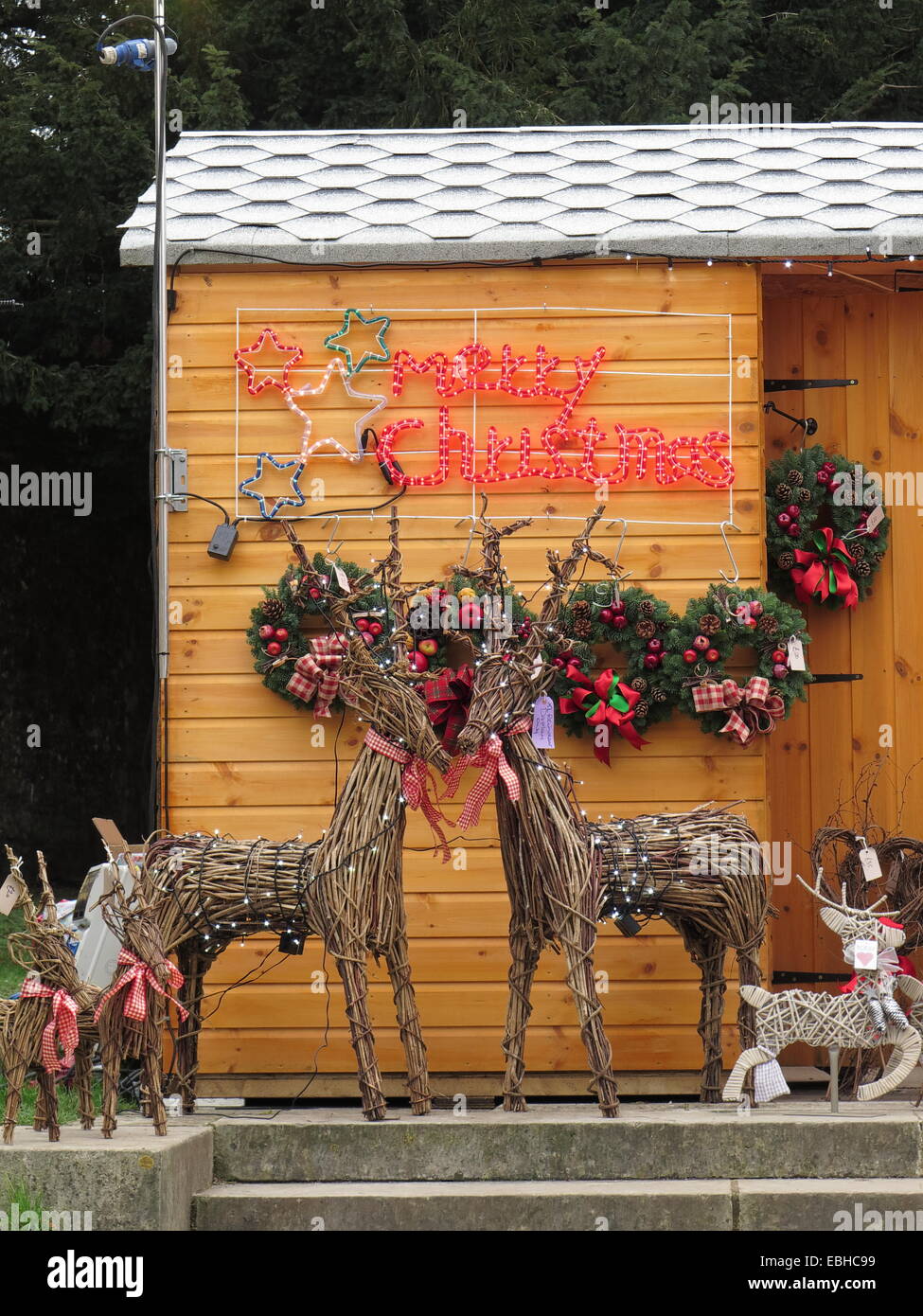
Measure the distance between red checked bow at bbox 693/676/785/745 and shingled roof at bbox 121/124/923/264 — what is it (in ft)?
5.84

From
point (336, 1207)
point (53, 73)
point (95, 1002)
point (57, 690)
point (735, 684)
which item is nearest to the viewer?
point (336, 1207)

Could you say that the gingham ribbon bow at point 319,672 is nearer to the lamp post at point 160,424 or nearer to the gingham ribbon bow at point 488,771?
the lamp post at point 160,424

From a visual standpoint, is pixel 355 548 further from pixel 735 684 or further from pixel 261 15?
pixel 261 15

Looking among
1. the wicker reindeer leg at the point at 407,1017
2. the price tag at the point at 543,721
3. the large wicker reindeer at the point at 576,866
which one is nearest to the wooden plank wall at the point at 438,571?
the large wicker reindeer at the point at 576,866

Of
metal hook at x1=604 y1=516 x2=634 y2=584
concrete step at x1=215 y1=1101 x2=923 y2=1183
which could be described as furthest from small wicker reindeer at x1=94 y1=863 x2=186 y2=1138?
metal hook at x1=604 y1=516 x2=634 y2=584

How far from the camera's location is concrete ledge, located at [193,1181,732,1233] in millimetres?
4801

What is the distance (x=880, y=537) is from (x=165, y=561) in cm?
306

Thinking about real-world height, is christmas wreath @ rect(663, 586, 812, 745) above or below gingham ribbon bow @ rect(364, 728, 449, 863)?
above

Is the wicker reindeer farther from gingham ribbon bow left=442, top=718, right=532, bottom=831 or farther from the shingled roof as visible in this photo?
the shingled roof

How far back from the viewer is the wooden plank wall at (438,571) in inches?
258

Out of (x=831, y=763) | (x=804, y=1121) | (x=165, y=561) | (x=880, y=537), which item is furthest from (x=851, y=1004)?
(x=165, y=561)

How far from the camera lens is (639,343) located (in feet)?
22.2

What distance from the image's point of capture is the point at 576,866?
5457 mm

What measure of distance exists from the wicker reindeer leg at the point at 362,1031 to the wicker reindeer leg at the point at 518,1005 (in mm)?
497
